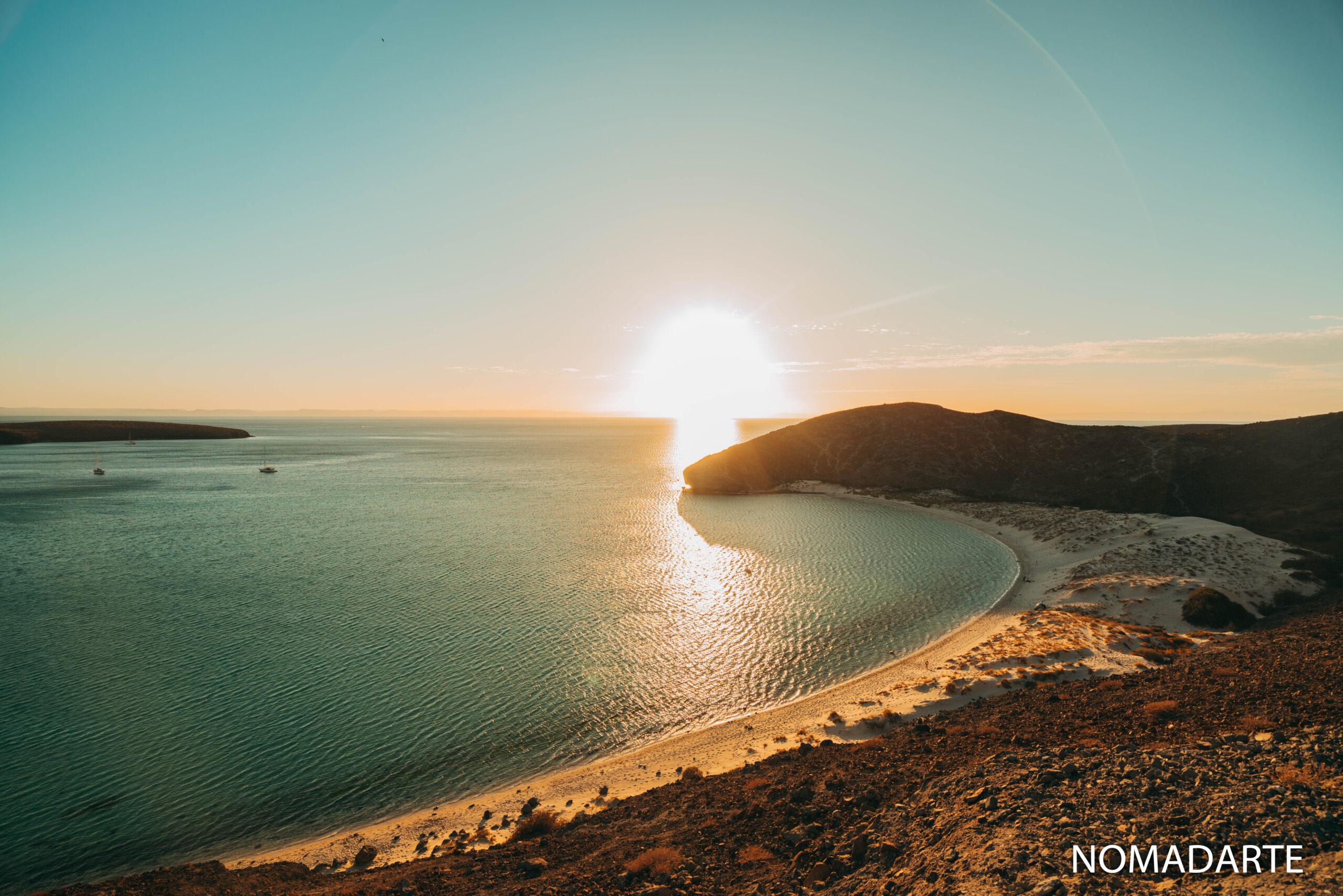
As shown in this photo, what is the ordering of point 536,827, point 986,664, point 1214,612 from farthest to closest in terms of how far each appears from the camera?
point 1214,612, point 986,664, point 536,827

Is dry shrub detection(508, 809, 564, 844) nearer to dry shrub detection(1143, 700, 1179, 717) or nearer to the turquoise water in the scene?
the turquoise water

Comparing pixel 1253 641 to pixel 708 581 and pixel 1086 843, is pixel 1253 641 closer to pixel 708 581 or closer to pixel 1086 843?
pixel 1086 843

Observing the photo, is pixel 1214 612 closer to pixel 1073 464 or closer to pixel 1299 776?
pixel 1299 776

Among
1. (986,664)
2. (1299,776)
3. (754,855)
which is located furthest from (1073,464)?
(754,855)

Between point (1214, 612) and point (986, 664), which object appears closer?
point (986, 664)

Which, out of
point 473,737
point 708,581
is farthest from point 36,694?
point 708,581

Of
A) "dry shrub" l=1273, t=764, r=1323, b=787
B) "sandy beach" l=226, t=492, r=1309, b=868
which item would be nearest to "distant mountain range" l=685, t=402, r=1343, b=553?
"sandy beach" l=226, t=492, r=1309, b=868

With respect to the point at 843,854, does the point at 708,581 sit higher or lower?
lower
